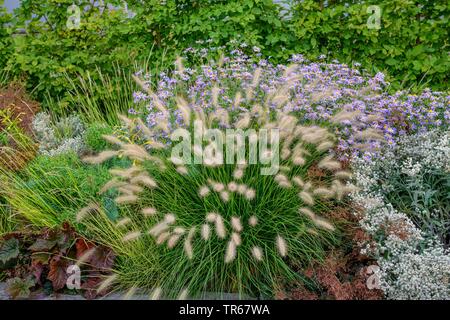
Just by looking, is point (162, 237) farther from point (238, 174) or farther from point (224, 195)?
point (238, 174)

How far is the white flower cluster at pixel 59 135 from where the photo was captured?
5910mm

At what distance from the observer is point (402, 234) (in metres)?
4.25

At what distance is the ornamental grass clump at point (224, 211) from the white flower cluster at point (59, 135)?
1336 millimetres

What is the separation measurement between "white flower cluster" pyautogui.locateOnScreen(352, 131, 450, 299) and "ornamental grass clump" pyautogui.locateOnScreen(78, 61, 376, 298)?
0.23m

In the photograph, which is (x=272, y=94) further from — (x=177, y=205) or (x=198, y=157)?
(x=177, y=205)

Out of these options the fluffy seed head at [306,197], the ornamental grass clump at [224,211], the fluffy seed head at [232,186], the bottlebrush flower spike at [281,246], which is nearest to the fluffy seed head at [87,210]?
the ornamental grass clump at [224,211]

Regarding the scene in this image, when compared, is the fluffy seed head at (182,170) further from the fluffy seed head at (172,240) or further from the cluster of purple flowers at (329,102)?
the cluster of purple flowers at (329,102)

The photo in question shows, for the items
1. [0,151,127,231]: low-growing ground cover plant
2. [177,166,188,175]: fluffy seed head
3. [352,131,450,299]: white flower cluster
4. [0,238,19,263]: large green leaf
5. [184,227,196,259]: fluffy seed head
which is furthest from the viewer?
[0,151,127,231]: low-growing ground cover plant

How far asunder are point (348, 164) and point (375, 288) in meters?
1.15

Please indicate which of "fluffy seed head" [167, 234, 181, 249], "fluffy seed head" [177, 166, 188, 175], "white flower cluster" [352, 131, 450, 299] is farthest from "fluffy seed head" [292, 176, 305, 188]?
"fluffy seed head" [167, 234, 181, 249]

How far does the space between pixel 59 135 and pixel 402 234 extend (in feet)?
12.3

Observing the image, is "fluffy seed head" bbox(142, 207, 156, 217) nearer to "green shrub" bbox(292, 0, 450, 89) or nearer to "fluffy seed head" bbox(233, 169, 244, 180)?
"fluffy seed head" bbox(233, 169, 244, 180)

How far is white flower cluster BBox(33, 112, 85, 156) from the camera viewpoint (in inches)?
233

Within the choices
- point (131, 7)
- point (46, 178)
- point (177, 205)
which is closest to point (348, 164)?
point (177, 205)
